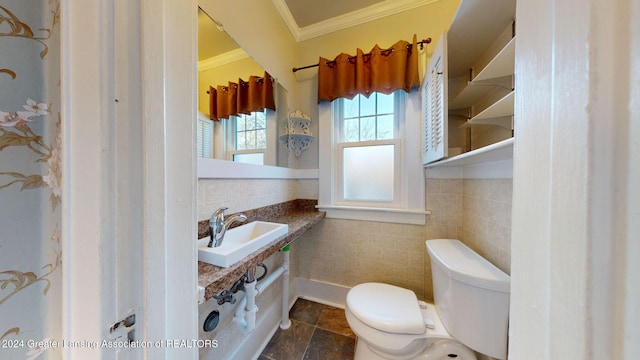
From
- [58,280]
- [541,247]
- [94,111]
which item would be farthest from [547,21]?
[58,280]

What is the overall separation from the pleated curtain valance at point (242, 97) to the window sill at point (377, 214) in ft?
3.03

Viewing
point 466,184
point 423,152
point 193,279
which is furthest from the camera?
point 423,152

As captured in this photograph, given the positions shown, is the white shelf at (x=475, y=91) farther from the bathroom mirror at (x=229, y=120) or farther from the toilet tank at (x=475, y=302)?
the bathroom mirror at (x=229, y=120)

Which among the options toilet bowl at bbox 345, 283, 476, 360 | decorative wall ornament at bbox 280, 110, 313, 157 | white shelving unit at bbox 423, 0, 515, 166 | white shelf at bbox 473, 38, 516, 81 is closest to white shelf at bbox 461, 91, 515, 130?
white shelving unit at bbox 423, 0, 515, 166

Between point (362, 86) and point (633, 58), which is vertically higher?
point (362, 86)

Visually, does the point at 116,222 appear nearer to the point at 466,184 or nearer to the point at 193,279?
the point at 193,279

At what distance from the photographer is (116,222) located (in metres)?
0.29

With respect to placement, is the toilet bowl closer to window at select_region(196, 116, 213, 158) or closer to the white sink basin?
the white sink basin

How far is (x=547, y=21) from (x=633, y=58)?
0.10m

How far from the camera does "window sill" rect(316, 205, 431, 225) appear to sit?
142 cm

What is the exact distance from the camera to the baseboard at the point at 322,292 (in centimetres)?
160

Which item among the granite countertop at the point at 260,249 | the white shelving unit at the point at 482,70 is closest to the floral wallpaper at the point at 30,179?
the granite countertop at the point at 260,249

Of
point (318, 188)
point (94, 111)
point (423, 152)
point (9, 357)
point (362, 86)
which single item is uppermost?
point (362, 86)

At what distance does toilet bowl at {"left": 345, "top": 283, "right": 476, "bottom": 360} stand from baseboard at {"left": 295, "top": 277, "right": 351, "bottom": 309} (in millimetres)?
565
